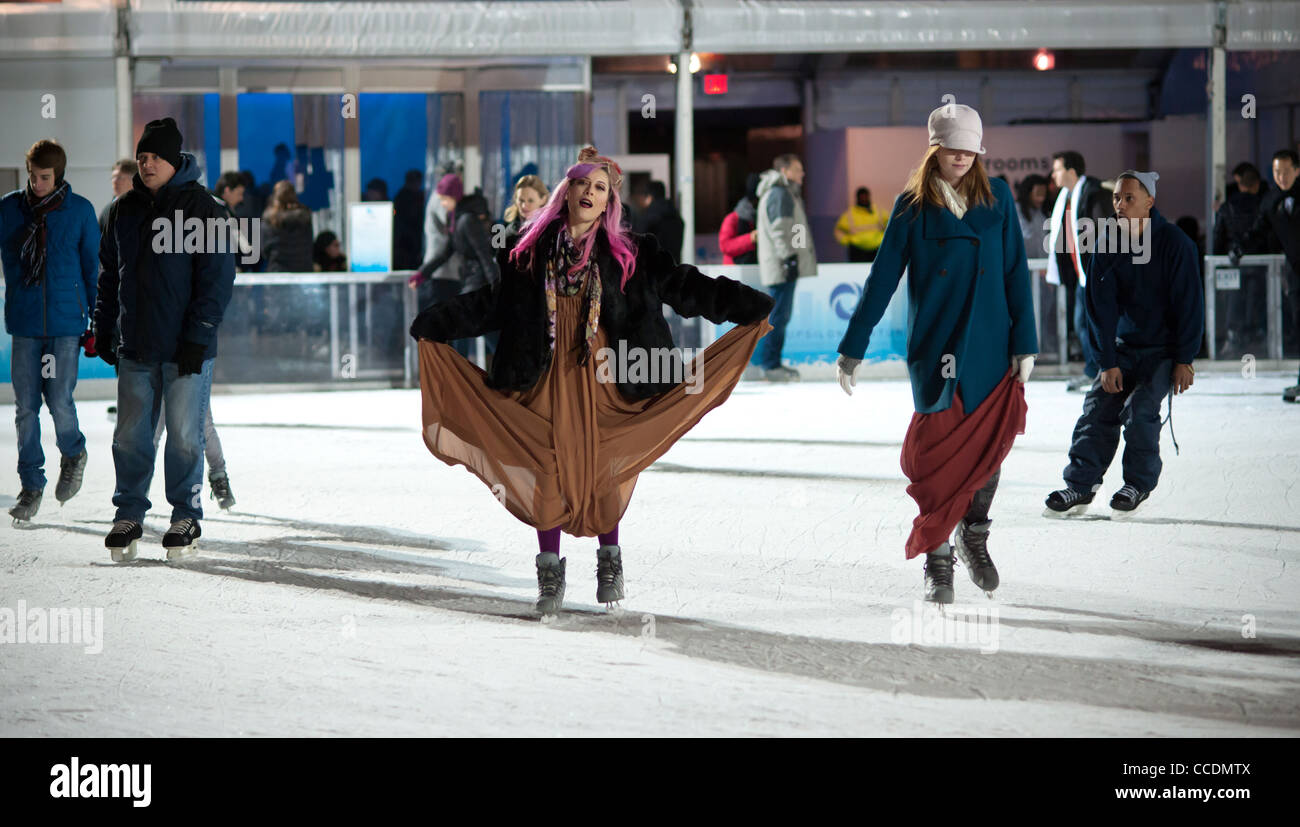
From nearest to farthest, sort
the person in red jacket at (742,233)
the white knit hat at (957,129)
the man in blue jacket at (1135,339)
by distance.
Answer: the white knit hat at (957,129), the man in blue jacket at (1135,339), the person in red jacket at (742,233)

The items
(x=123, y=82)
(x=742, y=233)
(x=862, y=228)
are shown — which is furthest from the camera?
(x=862, y=228)

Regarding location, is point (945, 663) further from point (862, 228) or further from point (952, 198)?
point (862, 228)

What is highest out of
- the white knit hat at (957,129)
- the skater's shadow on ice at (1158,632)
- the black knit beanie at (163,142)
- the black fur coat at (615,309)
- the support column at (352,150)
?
the support column at (352,150)

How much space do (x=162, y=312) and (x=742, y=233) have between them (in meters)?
9.22

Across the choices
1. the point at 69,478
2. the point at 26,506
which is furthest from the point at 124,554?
the point at 69,478

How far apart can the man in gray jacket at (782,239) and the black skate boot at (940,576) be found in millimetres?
8843

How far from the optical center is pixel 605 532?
5.56 meters

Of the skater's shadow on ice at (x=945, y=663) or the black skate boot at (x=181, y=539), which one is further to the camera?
the black skate boot at (x=181, y=539)

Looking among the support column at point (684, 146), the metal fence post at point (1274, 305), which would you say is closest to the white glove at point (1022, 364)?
the support column at point (684, 146)

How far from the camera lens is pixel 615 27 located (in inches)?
599

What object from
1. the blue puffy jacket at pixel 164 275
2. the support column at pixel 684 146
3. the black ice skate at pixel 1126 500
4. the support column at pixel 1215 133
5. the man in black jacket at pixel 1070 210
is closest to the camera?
the blue puffy jacket at pixel 164 275

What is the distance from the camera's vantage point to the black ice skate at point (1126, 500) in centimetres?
752

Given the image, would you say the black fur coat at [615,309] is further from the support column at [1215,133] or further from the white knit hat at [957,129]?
the support column at [1215,133]
